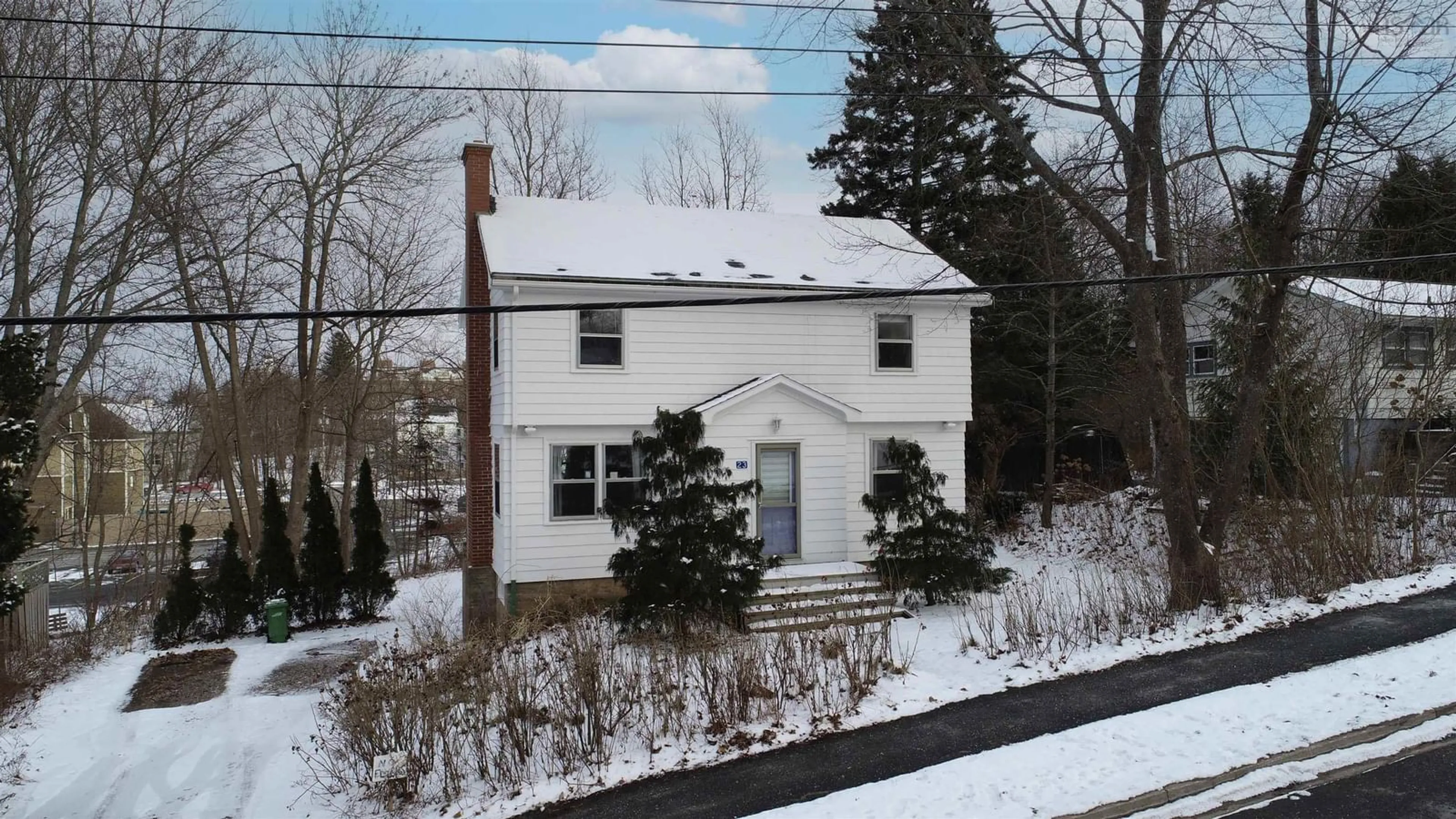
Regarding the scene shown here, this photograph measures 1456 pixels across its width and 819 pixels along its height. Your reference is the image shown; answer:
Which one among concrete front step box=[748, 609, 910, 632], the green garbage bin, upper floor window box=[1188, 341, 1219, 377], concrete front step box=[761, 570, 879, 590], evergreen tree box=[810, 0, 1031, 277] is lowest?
the green garbage bin

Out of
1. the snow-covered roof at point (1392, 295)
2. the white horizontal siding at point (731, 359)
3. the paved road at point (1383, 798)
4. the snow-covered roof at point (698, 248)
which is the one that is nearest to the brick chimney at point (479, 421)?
the snow-covered roof at point (698, 248)

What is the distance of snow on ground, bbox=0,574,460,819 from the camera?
28.2 ft

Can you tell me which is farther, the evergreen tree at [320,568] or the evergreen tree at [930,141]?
the evergreen tree at [320,568]

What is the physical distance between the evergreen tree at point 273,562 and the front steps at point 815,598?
10.1 metres

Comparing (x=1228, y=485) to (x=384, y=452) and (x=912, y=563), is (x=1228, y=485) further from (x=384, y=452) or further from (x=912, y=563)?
(x=384, y=452)

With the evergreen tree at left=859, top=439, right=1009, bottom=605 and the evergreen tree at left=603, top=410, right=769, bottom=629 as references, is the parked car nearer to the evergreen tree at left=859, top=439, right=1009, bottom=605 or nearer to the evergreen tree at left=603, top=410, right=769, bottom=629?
the evergreen tree at left=603, top=410, right=769, bottom=629

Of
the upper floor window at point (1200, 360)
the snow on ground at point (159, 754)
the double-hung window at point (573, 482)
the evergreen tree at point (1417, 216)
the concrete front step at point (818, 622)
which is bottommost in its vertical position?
Answer: the snow on ground at point (159, 754)

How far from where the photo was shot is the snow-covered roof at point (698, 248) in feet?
47.4

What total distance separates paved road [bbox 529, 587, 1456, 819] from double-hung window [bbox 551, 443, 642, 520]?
6.75 metres

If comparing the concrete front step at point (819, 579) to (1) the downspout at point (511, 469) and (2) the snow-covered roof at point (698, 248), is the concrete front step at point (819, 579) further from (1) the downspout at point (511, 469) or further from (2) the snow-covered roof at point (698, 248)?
(2) the snow-covered roof at point (698, 248)

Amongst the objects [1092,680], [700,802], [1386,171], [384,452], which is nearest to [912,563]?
[1092,680]

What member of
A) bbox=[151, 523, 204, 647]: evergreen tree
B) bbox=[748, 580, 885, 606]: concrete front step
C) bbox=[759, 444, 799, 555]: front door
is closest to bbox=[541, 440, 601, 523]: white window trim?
bbox=[759, 444, 799, 555]: front door

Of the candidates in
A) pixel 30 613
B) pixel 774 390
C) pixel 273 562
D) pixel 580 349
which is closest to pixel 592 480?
pixel 580 349

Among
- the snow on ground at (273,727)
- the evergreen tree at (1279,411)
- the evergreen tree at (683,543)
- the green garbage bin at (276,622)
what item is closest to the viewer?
the snow on ground at (273,727)
